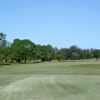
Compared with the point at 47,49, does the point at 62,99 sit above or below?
below

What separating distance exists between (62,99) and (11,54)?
112977mm

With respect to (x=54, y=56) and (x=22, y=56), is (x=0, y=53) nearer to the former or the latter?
(x=22, y=56)

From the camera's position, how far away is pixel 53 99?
16.0 meters

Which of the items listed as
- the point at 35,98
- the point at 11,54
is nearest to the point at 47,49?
the point at 11,54

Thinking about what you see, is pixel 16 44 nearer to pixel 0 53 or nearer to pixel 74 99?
pixel 0 53

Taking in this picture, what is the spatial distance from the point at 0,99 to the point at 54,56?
588 feet

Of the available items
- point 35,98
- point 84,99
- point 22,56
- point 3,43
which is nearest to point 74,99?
point 84,99

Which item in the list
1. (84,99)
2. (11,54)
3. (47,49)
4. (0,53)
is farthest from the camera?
(47,49)

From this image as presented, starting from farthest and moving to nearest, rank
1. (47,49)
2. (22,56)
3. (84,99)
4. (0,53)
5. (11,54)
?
(47,49)
(22,56)
(11,54)
(0,53)
(84,99)

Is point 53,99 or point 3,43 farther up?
point 3,43

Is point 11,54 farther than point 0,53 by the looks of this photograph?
Yes

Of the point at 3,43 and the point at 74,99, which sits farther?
the point at 3,43

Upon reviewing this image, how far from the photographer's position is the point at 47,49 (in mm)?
191875

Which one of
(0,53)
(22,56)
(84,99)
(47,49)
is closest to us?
(84,99)
